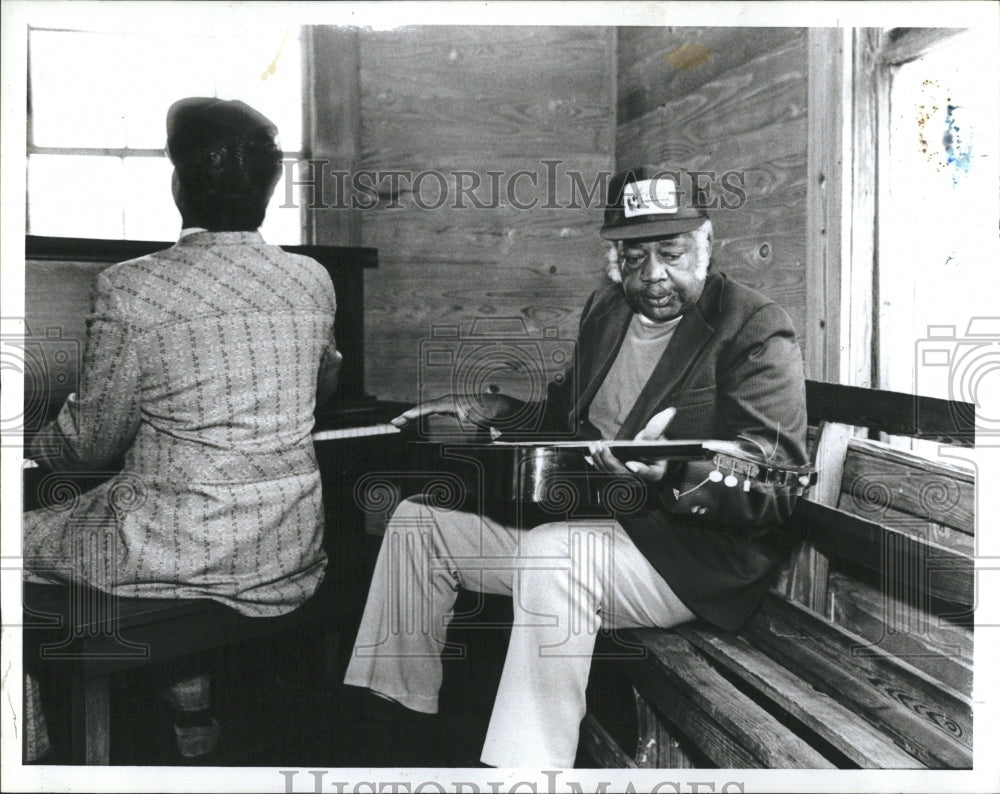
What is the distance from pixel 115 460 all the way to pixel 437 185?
101 centimetres

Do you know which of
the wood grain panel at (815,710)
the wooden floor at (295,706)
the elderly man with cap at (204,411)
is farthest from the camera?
the wooden floor at (295,706)

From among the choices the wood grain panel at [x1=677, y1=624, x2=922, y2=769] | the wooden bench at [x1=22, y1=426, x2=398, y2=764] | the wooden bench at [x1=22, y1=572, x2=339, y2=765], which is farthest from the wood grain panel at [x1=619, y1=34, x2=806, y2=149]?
the wooden bench at [x1=22, y1=572, x2=339, y2=765]

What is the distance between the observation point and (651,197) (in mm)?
2098

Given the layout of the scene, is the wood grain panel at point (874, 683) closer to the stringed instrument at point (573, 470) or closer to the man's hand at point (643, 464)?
the stringed instrument at point (573, 470)

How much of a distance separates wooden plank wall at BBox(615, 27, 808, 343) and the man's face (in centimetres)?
6

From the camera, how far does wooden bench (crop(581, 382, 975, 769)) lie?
194 centimetres

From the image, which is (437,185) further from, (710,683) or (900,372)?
(710,683)

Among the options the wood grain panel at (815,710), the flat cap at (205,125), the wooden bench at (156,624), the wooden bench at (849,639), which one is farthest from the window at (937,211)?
the flat cap at (205,125)

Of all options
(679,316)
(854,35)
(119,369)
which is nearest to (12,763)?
(119,369)

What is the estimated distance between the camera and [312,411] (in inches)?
84.3

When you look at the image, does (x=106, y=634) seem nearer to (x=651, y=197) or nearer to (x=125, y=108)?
(x=125, y=108)

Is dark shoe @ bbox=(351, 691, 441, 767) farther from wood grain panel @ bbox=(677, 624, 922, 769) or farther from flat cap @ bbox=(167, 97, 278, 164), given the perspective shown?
flat cap @ bbox=(167, 97, 278, 164)

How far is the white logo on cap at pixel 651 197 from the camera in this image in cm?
209
